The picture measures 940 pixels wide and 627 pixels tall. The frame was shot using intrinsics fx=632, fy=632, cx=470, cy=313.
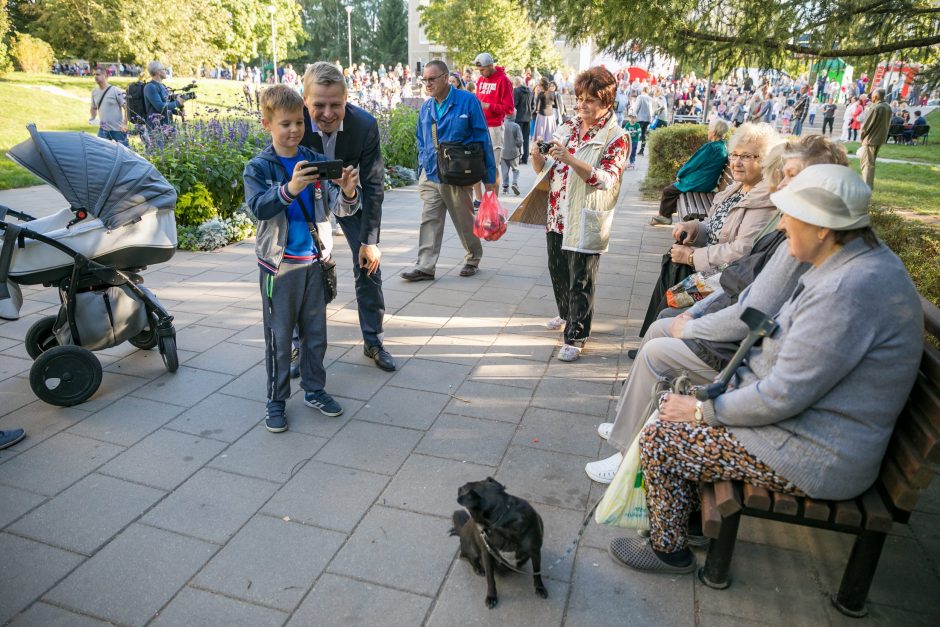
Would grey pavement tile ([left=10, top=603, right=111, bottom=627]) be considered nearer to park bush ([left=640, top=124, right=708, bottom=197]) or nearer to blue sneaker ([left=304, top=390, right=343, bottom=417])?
blue sneaker ([left=304, top=390, right=343, bottom=417])

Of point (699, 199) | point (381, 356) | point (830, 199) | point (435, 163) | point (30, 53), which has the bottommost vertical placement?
point (381, 356)

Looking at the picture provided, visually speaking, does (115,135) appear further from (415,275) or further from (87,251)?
(87,251)

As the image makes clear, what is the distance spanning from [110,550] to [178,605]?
53 cm

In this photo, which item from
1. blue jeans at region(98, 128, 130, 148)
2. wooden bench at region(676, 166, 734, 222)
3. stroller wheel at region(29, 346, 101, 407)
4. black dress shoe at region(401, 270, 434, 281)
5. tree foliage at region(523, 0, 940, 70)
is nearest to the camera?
stroller wheel at region(29, 346, 101, 407)

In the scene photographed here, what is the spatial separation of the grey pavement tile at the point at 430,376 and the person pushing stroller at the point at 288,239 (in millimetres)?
652

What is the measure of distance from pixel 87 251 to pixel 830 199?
4.07m

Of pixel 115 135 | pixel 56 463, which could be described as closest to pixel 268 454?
pixel 56 463

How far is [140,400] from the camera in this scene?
13.2ft

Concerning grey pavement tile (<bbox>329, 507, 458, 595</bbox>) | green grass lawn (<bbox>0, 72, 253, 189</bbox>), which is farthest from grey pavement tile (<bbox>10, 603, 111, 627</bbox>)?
green grass lawn (<bbox>0, 72, 253, 189</bbox>)

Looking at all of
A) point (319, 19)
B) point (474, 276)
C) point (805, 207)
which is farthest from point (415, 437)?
point (319, 19)

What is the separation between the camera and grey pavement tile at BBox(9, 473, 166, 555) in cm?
281

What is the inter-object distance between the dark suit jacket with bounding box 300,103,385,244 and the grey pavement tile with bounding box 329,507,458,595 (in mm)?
1939

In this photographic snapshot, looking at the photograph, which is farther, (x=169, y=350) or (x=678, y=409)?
(x=169, y=350)

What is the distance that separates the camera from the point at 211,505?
305 centimetres
